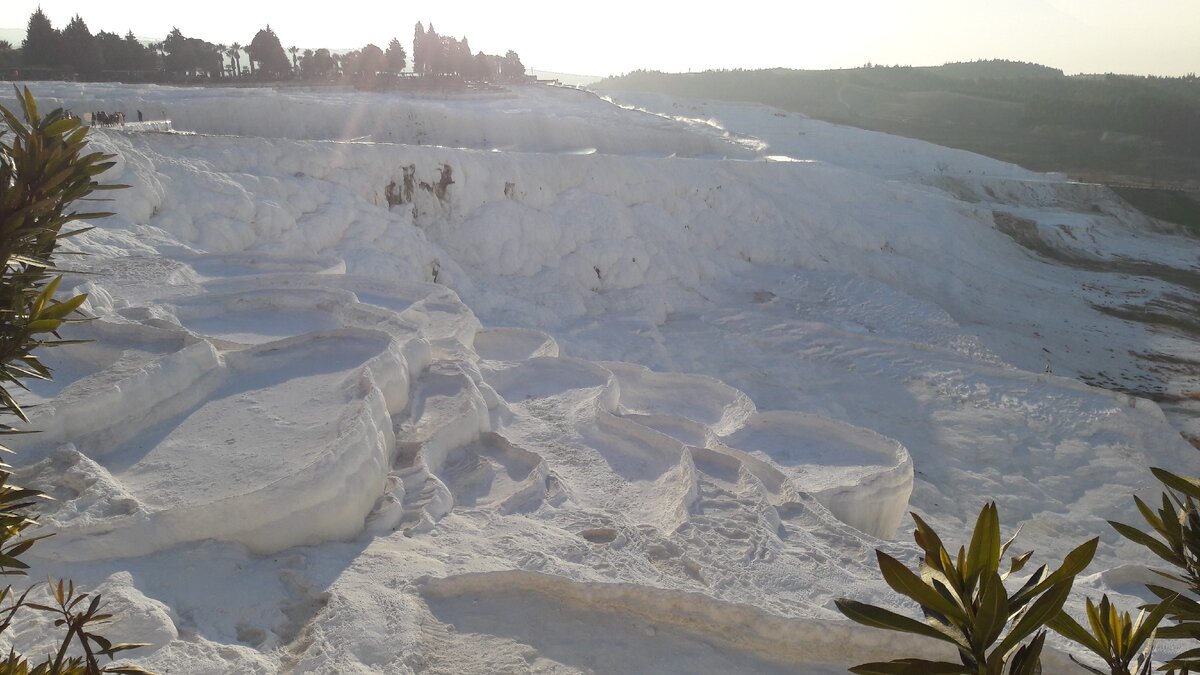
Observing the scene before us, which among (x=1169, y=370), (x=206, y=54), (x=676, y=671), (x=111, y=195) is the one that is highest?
(x=206, y=54)

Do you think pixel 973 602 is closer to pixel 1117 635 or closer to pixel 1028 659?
pixel 1028 659

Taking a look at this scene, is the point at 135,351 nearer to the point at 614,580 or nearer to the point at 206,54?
the point at 614,580

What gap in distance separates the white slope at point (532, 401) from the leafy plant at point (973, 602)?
108 inches

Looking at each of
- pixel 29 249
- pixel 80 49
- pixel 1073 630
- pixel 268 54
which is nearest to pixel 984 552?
pixel 1073 630

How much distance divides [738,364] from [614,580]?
7.54 meters

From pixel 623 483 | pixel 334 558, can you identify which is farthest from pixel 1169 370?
pixel 334 558

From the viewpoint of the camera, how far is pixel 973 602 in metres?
1.07

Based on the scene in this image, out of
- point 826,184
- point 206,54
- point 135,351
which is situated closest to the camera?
point 135,351

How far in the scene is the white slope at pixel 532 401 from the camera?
3.85 metres

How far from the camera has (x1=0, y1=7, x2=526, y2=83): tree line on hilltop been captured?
1933 cm

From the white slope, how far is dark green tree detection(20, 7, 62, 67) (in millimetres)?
5931

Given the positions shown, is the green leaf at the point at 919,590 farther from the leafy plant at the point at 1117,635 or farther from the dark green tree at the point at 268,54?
the dark green tree at the point at 268,54

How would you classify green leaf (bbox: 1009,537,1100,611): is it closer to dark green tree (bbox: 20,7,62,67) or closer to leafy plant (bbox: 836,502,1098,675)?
leafy plant (bbox: 836,502,1098,675)

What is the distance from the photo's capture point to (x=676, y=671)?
3629 mm
